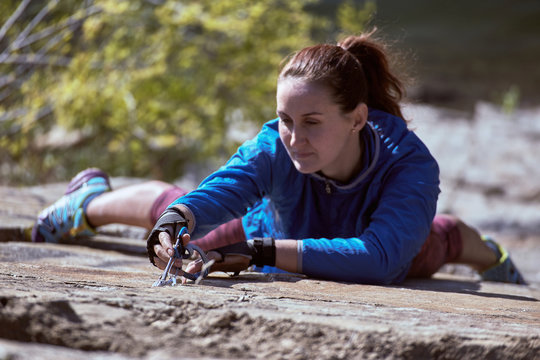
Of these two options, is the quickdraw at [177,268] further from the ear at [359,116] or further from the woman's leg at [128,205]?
the woman's leg at [128,205]

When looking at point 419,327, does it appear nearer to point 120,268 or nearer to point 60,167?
point 120,268

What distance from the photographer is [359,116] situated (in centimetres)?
220

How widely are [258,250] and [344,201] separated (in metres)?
0.41

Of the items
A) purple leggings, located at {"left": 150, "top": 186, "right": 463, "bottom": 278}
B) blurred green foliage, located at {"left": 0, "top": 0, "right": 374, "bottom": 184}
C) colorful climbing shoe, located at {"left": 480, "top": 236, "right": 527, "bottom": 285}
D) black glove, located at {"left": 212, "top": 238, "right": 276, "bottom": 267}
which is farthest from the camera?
blurred green foliage, located at {"left": 0, "top": 0, "right": 374, "bottom": 184}

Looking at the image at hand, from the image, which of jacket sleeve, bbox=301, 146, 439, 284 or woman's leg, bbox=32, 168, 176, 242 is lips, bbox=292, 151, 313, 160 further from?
woman's leg, bbox=32, 168, 176, 242

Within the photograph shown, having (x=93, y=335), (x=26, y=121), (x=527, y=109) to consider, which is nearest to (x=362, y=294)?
(x=93, y=335)

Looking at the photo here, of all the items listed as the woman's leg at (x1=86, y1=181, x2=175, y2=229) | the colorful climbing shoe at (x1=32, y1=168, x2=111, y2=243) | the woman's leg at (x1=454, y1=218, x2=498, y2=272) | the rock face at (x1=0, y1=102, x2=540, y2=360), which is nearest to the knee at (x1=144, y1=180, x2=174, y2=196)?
the woman's leg at (x1=86, y1=181, x2=175, y2=229)

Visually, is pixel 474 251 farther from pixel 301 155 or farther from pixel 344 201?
pixel 301 155

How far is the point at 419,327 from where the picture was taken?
4.30 feet

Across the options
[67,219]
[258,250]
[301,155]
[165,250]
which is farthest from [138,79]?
[165,250]

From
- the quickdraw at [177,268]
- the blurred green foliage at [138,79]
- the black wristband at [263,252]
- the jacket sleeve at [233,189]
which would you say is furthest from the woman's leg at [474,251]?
the blurred green foliage at [138,79]

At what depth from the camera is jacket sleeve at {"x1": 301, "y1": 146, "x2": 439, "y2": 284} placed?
2.04m

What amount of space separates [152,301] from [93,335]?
0.65 feet

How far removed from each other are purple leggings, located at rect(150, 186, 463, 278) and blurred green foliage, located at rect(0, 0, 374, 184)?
2.02 metres
